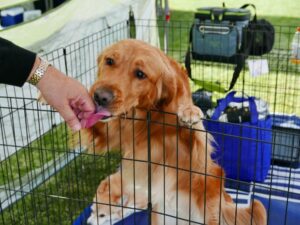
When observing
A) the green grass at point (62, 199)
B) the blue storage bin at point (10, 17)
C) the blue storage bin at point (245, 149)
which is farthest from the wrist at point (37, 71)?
the blue storage bin at point (10, 17)

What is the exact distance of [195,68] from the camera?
453cm

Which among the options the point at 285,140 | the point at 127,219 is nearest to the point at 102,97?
the point at 127,219

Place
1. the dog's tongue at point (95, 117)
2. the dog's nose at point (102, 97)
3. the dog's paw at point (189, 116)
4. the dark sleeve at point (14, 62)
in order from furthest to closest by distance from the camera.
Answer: the dog's paw at point (189, 116), the dog's nose at point (102, 97), the dog's tongue at point (95, 117), the dark sleeve at point (14, 62)

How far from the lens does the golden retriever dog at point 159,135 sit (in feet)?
5.86

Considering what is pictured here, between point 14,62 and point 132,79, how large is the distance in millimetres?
582

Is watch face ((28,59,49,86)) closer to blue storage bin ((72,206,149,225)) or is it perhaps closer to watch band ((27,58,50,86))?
watch band ((27,58,50,86))

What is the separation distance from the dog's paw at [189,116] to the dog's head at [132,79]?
0.57 ft

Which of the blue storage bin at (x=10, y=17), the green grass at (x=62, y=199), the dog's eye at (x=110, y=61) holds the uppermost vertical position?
the dog's eye at (x=110, y=61)

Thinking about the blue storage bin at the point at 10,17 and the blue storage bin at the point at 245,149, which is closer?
the blue storage bin at the point at 245,149

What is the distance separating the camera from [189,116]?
179cm

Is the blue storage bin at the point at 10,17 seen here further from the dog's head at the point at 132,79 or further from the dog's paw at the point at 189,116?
the dog's paw at the point at 189,116

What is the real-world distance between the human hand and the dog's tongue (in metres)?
0.08

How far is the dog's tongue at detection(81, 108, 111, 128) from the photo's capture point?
1470 millimetres

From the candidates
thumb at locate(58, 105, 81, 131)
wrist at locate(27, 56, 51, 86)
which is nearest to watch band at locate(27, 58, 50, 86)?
wrist at locate(27, 56, 51, 86)
